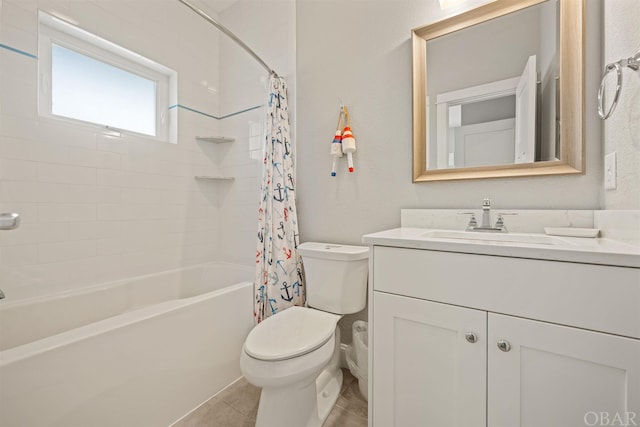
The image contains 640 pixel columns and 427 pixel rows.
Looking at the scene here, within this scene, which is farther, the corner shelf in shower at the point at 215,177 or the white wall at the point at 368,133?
the corner shelf in shower at the point at 215,177

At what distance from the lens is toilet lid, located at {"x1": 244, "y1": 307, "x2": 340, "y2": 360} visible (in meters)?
1.02

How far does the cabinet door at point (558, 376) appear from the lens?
2.17ft

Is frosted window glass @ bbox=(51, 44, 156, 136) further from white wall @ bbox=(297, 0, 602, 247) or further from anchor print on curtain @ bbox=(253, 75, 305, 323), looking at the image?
white wall @ bbox=(297, 0, 602, 247)

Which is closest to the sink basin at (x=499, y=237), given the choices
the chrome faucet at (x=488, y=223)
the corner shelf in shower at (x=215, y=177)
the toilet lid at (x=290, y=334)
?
the chrome faucet at (x=488, y=223)

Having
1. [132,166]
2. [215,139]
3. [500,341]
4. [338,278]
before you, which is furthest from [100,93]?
[500,341]

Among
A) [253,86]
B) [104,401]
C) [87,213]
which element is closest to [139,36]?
[253,86]

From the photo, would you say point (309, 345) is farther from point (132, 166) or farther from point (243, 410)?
point (132, 166)

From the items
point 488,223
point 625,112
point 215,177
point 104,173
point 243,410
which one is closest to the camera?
point 625,112

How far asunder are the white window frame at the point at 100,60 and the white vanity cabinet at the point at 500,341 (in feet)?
6.42

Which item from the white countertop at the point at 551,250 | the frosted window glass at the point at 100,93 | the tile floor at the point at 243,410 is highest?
the frosted window glass at the point at 100,93

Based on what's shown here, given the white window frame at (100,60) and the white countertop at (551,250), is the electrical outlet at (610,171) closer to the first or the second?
the white countertop at (551,250)

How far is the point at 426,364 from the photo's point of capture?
91 centimetres

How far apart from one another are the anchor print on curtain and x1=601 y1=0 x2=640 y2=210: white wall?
1.45m

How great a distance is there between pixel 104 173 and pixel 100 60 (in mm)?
774
